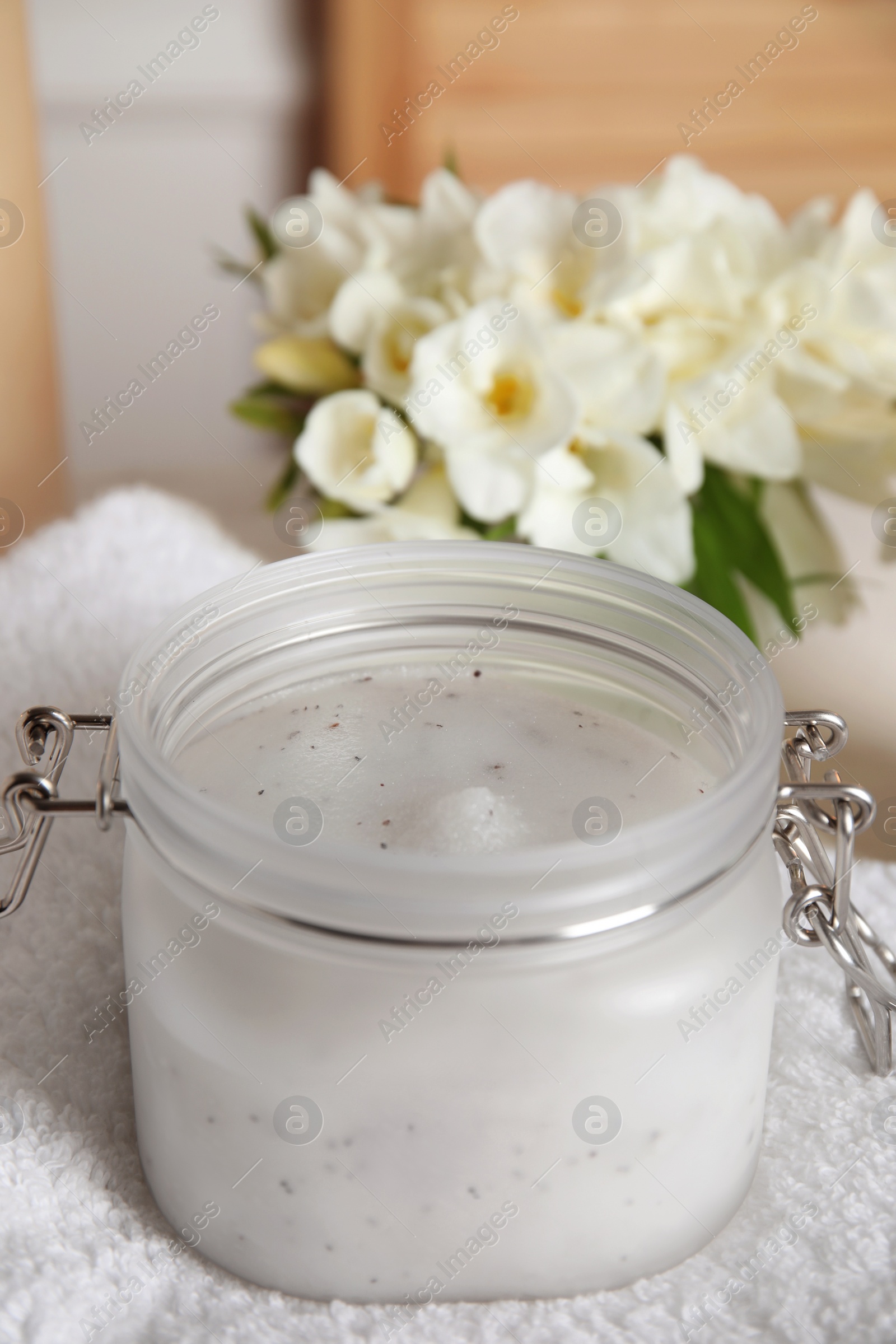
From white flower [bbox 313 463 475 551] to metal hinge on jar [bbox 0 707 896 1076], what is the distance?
0.97 ft

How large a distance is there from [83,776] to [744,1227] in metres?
0.32

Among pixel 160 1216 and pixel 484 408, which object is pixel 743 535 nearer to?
pixel 484 408

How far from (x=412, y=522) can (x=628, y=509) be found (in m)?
0.12

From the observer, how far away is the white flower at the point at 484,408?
0.68m

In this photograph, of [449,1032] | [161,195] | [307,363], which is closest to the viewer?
[449,1032]

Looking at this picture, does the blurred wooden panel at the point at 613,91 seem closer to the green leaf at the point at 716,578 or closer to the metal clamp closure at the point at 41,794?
the green leaf at the point at 716,578

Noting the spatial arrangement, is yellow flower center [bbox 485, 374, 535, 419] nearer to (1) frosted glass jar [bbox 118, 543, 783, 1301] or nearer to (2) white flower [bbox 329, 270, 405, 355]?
(2) white flower [bbox 329, 270, 405, 355]

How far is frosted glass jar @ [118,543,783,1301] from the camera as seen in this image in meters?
0.33

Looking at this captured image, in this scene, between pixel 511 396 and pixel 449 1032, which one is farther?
pixel 511 396

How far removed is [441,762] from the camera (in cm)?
43

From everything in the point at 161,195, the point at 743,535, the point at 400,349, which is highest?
the point at 400,349

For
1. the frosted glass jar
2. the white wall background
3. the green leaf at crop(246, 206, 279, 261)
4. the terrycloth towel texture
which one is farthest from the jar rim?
the white wall background

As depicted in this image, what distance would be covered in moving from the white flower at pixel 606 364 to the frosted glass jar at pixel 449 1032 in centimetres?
30

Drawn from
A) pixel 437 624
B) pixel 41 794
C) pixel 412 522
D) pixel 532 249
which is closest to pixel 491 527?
pixel 412 522
